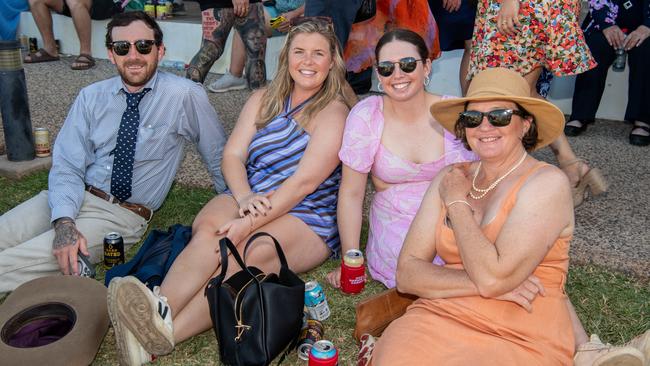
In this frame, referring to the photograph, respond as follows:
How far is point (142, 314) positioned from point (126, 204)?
1.46 meters

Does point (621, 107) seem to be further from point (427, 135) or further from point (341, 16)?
point (427, 135)

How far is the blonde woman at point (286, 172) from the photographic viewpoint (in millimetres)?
3697

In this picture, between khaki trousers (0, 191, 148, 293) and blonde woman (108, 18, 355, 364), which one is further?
khaki trousers (0, 191, 148, 293)

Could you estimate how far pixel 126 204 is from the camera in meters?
4.45

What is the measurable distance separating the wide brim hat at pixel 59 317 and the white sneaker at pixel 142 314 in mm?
234

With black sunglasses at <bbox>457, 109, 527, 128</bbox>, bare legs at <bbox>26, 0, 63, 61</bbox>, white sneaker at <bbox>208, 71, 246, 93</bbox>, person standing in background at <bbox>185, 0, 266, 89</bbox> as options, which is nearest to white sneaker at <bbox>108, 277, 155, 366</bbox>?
black sunglasses at <bbox>457, 109, 527, 128</bbox>

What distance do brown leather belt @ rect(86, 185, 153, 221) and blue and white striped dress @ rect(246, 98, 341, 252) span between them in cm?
80

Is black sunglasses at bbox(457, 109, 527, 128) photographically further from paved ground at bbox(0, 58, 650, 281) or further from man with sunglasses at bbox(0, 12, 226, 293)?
man with sunglasses at bbox(0, 12, 226, 293)

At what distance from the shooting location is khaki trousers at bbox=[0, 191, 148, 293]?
398 cm

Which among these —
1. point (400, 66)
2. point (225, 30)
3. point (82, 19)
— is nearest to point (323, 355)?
point (400, 66)

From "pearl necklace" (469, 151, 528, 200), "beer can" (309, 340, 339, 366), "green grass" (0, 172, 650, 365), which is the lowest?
"green grass" (0, 172, 650, 365)

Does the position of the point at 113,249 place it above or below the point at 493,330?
below

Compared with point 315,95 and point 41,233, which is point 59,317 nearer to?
point 41,233

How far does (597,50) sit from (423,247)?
13.6 feet
